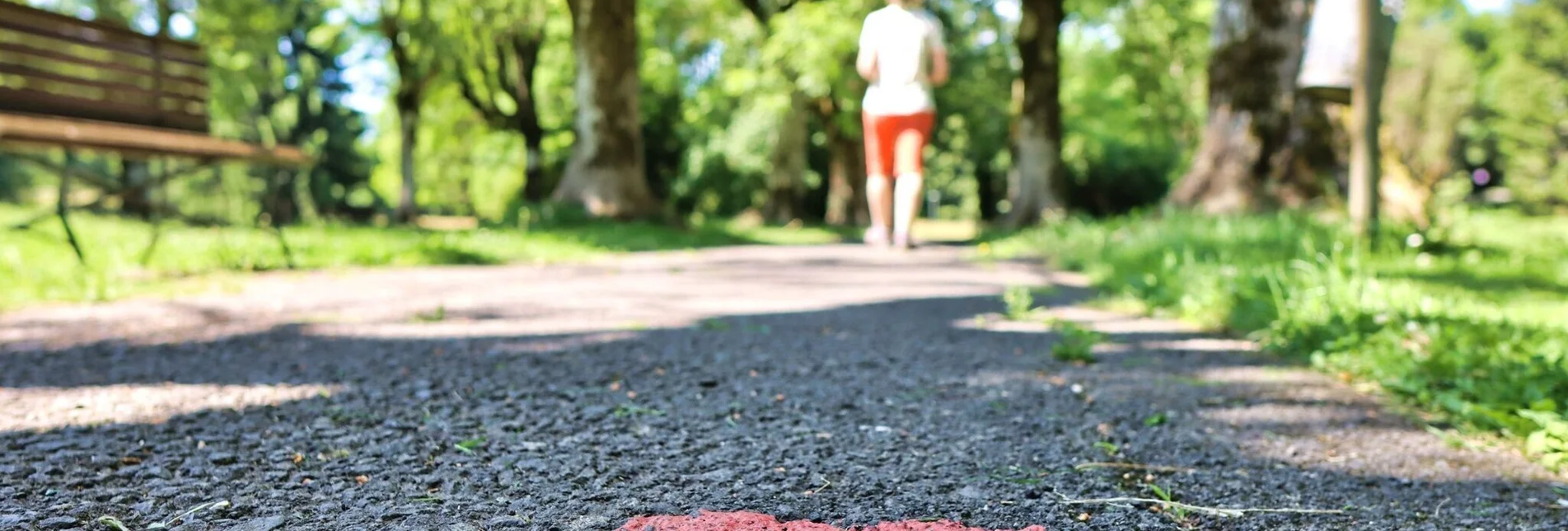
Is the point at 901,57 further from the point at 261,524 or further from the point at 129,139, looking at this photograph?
the point at 261,524

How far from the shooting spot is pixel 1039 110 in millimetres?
12797

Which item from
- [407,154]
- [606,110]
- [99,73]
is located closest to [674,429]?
[99,73]

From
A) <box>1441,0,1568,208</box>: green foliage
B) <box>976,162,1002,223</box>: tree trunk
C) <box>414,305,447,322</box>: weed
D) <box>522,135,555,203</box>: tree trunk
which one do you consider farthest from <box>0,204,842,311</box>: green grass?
<box>1441,0,1568,208</box>: green foliage

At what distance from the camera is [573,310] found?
13.5ft

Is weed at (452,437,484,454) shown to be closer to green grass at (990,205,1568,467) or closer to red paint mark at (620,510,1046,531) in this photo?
red paint mark at (620,510,1046,531)

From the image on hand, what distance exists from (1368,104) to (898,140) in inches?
109

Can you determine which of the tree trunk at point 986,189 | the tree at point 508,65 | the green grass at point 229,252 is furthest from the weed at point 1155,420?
the tree trunk at point 986,189

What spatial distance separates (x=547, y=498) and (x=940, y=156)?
39212mm

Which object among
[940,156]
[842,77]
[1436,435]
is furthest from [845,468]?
[940,156]

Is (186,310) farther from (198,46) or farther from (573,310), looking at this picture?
(198,46)

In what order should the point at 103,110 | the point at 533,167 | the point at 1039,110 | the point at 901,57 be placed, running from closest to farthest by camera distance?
the point at 103,110 → the point at 901,57 → the point at 1039,110 → the point at 533,167

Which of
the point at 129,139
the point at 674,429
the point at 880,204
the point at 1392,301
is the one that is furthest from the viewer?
the point at 880,204

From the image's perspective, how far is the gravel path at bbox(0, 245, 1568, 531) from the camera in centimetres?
164

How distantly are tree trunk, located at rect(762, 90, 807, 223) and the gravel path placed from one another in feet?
51.0
